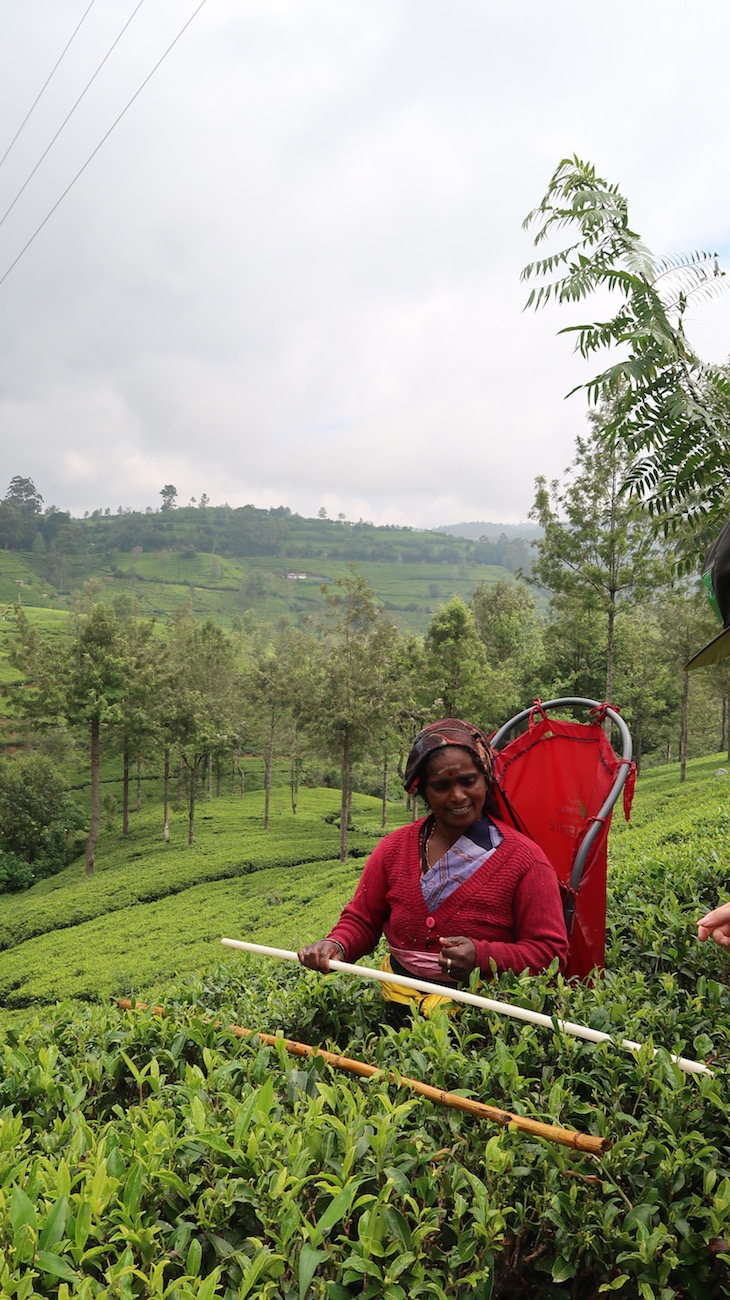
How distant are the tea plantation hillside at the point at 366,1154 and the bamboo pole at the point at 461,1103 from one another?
0.03m

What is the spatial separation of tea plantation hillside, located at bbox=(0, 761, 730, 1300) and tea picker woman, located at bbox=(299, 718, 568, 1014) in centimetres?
17

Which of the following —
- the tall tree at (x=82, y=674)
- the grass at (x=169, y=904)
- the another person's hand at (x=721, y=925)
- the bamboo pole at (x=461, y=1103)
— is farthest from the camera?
the tall tree at (x=82, y=674)

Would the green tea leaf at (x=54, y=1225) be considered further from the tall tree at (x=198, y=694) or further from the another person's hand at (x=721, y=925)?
the tall tree at (x=198, y=694)

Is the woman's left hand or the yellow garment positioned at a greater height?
the woman's left hand

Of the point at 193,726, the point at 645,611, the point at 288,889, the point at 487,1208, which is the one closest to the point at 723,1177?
the point at 487,1208

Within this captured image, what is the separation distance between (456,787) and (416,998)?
0.82 meters

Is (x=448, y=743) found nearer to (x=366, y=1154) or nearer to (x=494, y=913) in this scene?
(x=494, y=913)

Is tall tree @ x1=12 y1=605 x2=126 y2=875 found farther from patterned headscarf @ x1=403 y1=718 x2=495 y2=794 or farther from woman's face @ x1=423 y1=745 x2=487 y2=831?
woman's face @ x1=423 y1=745 x2=487 y2=831

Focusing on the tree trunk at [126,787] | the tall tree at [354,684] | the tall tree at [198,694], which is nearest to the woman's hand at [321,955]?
the tall tree at [354,684]

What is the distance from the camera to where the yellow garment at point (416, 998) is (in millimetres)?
2713

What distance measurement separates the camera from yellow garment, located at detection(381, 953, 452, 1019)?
2.71 m

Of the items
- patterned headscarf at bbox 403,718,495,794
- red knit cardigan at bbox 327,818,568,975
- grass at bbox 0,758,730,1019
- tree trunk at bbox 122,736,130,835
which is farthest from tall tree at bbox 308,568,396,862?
red knit cardigan at bbox 327,818,568,975

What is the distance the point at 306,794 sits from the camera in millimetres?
50562

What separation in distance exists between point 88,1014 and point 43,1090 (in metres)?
0.95
